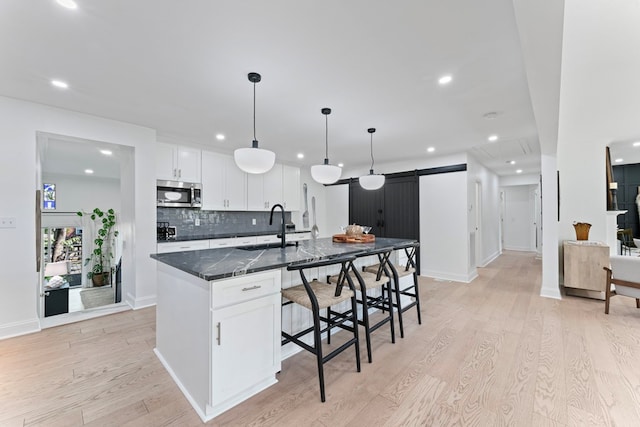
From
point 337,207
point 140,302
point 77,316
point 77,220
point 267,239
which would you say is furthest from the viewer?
point 337,207

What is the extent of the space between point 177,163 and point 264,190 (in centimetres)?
161

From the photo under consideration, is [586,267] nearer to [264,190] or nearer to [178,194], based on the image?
[264,190]

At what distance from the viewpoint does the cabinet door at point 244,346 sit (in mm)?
1629

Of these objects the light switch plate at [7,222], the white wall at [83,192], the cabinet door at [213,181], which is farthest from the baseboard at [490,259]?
the white wall at [83,192]

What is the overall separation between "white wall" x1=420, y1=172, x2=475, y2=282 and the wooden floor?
1872mm

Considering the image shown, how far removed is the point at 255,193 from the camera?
522cm

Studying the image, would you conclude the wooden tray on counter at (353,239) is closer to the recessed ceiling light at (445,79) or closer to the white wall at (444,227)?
the recessed ceiling light at (445,79)

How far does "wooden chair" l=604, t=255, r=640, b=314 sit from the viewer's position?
315 centimetres

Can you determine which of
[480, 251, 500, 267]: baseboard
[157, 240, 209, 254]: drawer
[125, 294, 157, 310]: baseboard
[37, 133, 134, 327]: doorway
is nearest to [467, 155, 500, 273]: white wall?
[480, 251, 500, 267]: baseboard

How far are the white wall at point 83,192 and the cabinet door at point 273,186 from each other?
401cm

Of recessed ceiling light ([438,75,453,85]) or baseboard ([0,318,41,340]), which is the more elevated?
recessed ceiling light ([438,75,453,85])

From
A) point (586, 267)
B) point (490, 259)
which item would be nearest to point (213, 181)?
point (586, 267)

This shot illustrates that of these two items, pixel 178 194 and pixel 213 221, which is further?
pixel 213 221

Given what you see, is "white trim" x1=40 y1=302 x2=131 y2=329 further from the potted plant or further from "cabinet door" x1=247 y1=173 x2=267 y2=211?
"cabinet door" x1=247 y1=173 x2=267 y2=211
